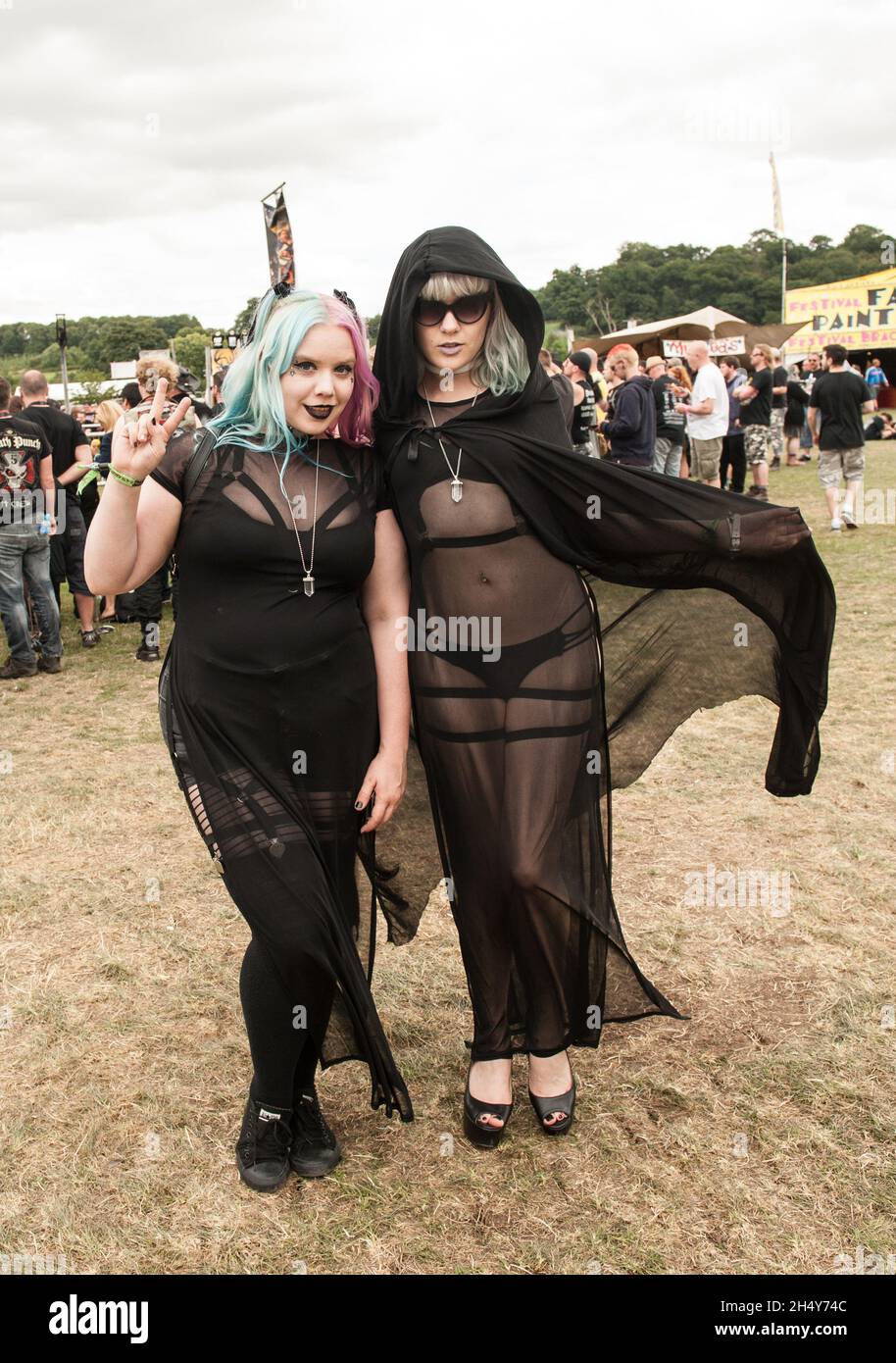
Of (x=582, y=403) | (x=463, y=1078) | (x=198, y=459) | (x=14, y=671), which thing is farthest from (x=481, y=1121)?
(x=582, y=403)

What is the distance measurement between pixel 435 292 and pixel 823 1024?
2340 mm

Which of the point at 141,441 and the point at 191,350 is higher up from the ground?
the point at 191,350

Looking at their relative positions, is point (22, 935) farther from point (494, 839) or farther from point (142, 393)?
point (142, 393)

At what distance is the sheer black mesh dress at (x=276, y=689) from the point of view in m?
2.35

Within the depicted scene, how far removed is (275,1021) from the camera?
8.31ft

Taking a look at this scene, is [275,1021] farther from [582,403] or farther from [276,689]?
[582,403]

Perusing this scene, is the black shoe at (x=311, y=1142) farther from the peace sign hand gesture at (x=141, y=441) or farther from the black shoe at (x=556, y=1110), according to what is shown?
the peace sign hand gesture at (x=141, y=441)

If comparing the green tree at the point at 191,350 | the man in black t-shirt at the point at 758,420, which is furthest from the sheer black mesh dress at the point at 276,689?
the green tree at the point at 191,350

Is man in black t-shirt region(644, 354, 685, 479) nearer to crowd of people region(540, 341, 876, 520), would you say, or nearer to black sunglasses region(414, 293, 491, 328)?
crowd of people region(540, 341, 876, 520)

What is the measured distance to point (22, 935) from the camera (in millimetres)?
3959

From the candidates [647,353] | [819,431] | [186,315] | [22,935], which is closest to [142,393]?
[22,935]

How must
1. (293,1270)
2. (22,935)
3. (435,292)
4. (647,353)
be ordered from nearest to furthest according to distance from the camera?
(293,1270), (435,292), (22,935), (647,353)

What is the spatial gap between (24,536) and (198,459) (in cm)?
573

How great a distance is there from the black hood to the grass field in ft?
6.15
